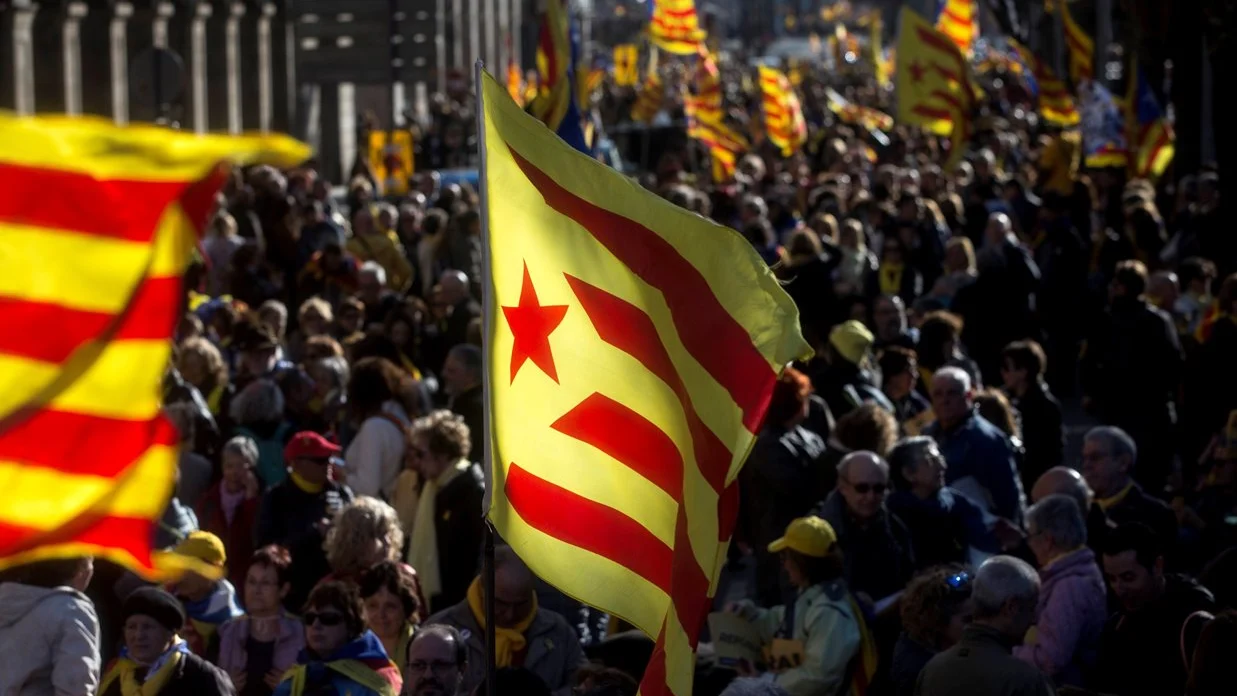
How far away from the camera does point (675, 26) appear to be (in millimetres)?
25031

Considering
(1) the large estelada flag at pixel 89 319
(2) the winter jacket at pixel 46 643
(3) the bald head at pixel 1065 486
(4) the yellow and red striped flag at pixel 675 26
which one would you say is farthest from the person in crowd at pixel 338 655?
(4) the yellow and red striped flag at pixel 675 26

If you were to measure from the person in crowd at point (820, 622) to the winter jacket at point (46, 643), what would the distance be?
210 centimetres

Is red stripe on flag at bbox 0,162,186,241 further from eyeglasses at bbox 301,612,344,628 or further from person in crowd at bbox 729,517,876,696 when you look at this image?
person in crowd at bbox 729,517,876,696

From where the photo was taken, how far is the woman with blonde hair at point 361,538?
7434mm

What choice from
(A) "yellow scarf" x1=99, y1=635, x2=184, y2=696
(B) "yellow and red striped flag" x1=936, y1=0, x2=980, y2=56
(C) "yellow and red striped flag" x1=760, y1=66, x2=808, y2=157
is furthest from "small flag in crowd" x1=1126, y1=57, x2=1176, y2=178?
(A) "yellow scarf" x1=99, y1=635, x2=184, y2=696

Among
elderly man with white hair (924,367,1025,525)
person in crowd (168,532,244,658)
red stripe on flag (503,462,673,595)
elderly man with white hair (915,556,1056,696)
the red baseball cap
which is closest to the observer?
red stripe on flag (503,462,673,595)

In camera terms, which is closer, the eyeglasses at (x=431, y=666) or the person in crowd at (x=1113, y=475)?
the eyeglasses at (x=431, y=666)

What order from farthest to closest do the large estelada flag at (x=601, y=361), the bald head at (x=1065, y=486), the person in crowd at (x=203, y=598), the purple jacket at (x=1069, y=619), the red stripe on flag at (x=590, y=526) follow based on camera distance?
the bald head at (x=1065, y=486) < the person in crowd at (x=203, y=598) < the purple jacket at (x=1069, y=619) < the red stripe on flag at (x=590, y=526) < the large estelada flag at (x=601, y=361)

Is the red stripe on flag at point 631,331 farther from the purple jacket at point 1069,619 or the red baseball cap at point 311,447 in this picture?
the red baseball cap at point 311,447

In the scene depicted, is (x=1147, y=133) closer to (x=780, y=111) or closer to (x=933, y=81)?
(x=933, y=81)

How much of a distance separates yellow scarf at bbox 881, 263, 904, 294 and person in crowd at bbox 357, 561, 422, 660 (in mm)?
8881

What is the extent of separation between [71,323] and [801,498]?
5036 millimetres

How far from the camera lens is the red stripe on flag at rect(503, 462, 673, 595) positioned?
5.09m

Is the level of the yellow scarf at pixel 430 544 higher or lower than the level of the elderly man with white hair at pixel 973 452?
lower
